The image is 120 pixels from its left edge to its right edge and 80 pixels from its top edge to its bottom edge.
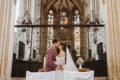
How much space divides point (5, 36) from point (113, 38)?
4113 millimetres

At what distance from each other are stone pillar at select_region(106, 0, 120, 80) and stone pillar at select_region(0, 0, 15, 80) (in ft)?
12.6

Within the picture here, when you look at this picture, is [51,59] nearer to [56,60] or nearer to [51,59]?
[51,59]

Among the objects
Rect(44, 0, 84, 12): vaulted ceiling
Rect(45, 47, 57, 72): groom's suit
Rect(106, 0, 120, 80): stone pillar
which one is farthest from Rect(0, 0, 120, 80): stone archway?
Rect(44, 0, 84, 12): vaulted ceiling

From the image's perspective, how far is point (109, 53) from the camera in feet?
21.7

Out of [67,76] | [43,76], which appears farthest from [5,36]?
[67,76]

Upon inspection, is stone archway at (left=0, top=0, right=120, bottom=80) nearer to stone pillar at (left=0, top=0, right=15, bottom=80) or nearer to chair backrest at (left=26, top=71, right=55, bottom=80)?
stone pillar at (left=0, top=0, right=15, bottom=80)

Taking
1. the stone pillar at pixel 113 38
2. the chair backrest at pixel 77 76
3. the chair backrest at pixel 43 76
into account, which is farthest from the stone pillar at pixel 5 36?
the stone pillar at pixel 113 38

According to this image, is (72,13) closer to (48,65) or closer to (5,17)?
(5,17)

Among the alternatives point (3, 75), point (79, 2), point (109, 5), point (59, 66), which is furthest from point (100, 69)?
point (79, 2)

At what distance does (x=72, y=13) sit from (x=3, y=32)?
53.5 feet

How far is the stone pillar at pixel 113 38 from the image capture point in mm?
6398

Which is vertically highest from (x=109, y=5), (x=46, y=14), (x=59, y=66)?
(x=46, y=14)

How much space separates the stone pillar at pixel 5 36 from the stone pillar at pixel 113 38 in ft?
12.6

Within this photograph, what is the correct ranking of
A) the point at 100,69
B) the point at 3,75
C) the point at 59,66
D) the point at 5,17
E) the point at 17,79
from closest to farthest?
the point at 59,66 < the point at 3,75 < the point at 5,17 < the point at 17,79 < the point at 100,69
